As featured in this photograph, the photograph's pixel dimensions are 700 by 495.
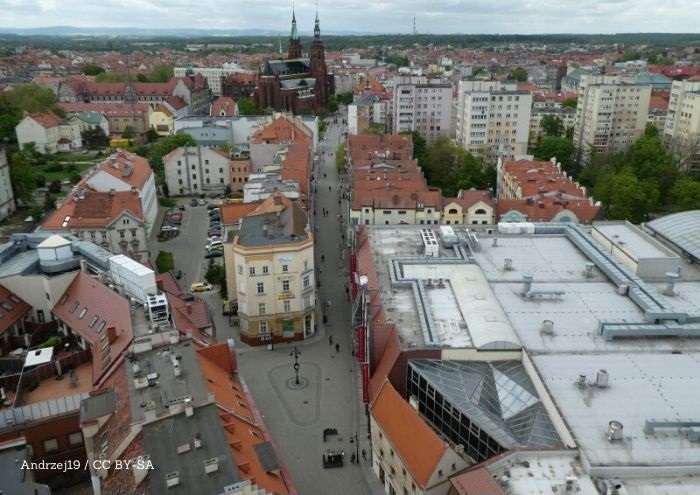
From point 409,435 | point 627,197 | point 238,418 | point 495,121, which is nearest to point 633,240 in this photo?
point 627,197

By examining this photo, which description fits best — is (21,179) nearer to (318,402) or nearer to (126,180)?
(126,180)

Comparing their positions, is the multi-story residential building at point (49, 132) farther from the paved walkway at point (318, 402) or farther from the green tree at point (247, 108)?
the paved walkway at point (318, 402)

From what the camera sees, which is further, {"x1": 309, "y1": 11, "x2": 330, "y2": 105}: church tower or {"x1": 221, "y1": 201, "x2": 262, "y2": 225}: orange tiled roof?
{"x1": 309, "y1": 11, "x2": 330, "y2": 105}: church tower

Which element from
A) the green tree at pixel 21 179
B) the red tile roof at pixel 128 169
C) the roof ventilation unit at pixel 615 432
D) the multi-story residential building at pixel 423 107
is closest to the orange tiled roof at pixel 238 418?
the roof ventilation unit at pixel 615 432

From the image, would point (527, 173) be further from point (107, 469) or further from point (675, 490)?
point (107, 469)

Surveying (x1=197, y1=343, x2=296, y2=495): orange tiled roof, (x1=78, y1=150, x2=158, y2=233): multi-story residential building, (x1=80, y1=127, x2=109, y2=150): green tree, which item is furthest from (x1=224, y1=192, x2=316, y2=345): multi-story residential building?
(x1=80, y1=127, x2=109, y2=150): green tree

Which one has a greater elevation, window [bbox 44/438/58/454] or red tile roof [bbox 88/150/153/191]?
red tile roof [bbox 88/150/153/191]

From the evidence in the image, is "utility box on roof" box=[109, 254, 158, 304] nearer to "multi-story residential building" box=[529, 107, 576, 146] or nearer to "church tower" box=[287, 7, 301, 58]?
"multi-story residential building" box=[529, 107, 576, 146]
